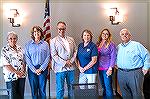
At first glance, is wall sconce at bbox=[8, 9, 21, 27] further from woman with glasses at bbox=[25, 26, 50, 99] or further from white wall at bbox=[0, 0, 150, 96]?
woman with glasses at bbox=[25, 26, 50, 99]

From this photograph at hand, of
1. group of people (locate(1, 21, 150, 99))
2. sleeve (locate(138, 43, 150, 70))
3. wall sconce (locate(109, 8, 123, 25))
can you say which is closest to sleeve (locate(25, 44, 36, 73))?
group of people (locate(1, 21, 150, 99))

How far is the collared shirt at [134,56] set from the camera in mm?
3611

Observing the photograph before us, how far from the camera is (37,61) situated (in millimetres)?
4035

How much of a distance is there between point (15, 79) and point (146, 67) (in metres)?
1.82

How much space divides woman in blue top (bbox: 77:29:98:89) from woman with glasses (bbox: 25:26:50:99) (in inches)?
21.5

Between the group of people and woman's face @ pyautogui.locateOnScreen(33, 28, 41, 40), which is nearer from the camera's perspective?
the group of people

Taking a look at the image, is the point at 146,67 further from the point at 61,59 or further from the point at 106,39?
the point at 61,59

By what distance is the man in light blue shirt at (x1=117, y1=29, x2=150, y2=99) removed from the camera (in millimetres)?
3621

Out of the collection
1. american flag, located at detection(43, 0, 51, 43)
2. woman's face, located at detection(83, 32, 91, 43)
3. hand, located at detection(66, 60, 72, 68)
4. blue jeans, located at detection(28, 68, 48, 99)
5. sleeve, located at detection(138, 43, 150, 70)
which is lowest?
blue jeans, located at detection(28, 68, 48, 99)

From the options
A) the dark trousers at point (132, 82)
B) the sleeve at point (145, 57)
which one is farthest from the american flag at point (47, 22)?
the sleeve at point (145, 57)

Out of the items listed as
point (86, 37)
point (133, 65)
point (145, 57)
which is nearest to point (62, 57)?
point (86, 37)

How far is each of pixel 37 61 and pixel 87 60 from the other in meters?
0.78

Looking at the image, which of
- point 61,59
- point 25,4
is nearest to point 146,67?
point 61,59

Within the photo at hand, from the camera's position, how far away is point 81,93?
7.90 ft
